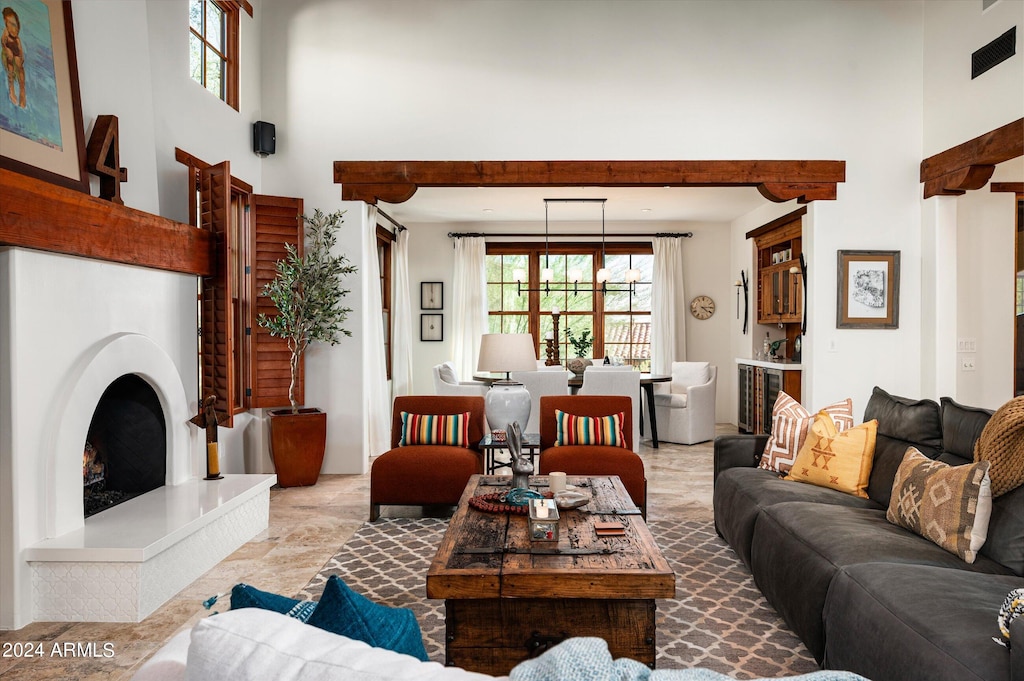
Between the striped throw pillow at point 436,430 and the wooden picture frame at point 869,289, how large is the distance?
10.9 feet

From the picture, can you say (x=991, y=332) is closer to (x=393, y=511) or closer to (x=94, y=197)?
(x=393, y=511)

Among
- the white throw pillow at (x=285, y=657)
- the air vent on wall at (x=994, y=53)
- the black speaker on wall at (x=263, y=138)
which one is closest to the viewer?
the white throw pillow at (x=285, y=657)

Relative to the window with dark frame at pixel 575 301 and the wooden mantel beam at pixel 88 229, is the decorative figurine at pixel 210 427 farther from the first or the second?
the window with dark frame at pixel 575 301

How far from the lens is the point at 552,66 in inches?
233

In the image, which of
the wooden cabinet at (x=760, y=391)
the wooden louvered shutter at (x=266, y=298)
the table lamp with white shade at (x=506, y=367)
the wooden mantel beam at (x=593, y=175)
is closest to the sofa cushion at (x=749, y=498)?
the table lamp with white shade at (x=506, y=367)

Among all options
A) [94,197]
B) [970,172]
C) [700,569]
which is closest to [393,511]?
[700,569]

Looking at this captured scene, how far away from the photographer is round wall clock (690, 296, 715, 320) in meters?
9.58

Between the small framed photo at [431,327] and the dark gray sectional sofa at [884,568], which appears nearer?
the dark gray sectional sofa at [884,568]

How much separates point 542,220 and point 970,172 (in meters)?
5.27

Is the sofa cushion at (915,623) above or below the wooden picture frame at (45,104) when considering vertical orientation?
below

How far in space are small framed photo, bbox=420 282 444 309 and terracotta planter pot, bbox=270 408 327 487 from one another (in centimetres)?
414

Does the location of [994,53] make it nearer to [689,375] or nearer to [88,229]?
[689,375]

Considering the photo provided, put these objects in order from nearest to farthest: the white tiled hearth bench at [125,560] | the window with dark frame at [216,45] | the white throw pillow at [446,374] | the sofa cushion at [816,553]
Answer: the sofa cushion at [816,553]
the white tiled hearth bench at [125,560]
the window with dark frame at [216,45]
the white throw pillow at [446,374]

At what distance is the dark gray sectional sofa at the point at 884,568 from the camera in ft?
6.03
